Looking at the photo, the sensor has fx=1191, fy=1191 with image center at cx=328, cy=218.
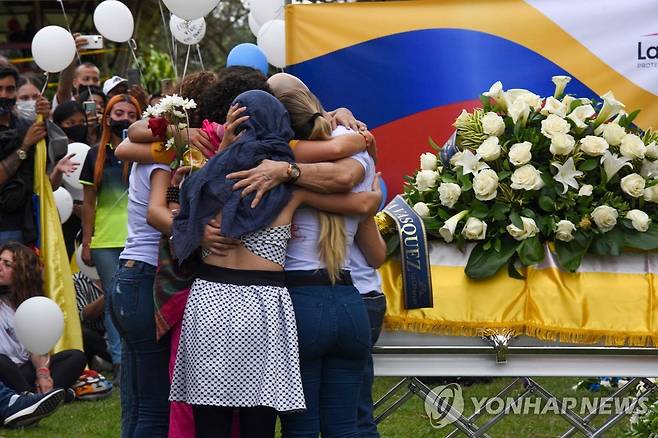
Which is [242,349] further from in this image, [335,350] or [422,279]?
[422,279]

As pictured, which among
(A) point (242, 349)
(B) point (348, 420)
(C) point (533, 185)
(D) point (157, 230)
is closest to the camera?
(A) point (242, 349)

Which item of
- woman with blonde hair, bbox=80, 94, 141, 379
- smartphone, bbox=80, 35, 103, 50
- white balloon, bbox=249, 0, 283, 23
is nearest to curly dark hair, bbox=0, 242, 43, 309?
woman with blonde hair, bbox=80, 94, 141, 379

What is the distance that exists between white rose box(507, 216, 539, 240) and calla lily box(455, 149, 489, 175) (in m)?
0.28

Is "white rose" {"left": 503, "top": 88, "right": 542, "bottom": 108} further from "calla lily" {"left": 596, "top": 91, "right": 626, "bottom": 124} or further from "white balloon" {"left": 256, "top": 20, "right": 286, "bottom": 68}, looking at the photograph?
"white balloon" {"left": 256, "top": 20, "right": 286, "bottom": 68}

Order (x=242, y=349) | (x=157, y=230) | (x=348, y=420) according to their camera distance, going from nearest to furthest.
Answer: (x=242, y=349)
(x=348, y=420)
(x=157, y=230)

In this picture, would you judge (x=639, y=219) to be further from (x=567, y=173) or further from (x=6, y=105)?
(x=6, y=105)

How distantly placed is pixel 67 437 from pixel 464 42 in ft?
10.1

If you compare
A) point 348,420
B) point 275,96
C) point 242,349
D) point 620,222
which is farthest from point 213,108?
point 620,222

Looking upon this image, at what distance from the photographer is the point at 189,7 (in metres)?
7.09

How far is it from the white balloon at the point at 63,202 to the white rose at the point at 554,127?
4.07 metres

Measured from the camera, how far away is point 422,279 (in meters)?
4.78

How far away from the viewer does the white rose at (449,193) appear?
489 centimetres

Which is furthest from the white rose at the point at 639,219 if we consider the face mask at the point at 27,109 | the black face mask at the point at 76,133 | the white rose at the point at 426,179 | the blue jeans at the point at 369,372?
the black face mask at the point at 76,133

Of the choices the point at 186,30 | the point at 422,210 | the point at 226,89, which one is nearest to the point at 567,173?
the point at 422,210
